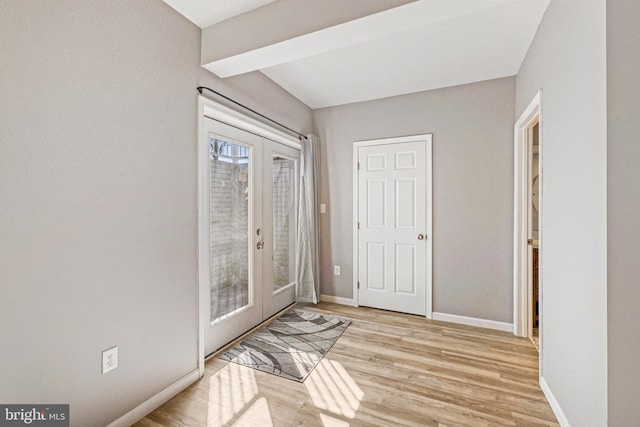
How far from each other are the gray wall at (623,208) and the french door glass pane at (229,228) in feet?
7.91

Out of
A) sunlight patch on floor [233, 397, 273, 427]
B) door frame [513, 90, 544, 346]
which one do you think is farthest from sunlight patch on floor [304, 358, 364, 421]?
door frame [513, 90, 544, 346]

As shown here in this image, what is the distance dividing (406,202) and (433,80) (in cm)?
131

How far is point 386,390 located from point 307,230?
1951 mm

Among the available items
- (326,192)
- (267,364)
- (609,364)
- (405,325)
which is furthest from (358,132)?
(609,364)

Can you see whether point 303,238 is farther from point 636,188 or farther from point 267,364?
point 636,188

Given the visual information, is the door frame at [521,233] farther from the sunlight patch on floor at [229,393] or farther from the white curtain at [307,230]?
the sunlight patch on floor at [229,393]

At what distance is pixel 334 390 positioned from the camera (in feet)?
6.45

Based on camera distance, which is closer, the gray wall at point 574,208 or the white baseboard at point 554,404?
the gray wall at point 574,208

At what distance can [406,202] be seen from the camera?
3.34 meters

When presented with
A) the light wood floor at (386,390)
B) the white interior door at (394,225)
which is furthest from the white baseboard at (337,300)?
the light wood floor at (386,390)

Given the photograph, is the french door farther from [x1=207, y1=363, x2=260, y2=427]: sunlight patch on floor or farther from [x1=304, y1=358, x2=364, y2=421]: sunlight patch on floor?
[x1=304, y1=358, x2=364, y2=421]: sunlight patch on floor

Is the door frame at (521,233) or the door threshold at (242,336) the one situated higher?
the door frame at (521,233)

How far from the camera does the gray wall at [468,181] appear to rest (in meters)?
2.91

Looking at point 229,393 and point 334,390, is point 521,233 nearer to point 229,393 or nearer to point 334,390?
point 334,390
